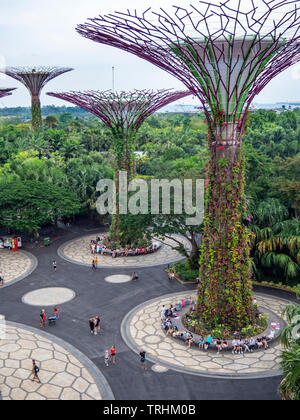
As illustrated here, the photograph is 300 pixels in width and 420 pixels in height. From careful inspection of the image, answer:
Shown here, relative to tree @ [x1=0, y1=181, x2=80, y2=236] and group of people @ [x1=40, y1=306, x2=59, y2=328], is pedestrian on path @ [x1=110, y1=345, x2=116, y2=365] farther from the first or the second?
tree @ [x1=0, y1=181, x2=80, y2=236]

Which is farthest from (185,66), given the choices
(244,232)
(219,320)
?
(219,320)

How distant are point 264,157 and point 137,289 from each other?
13852 millimetres

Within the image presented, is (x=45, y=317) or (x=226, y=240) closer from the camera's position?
(x=226, y=240)

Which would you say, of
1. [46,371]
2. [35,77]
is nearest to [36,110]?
[35,77]

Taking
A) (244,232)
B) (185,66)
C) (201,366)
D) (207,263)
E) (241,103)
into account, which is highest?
(185,66)

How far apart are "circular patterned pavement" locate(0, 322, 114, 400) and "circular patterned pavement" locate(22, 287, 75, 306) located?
11.3ft

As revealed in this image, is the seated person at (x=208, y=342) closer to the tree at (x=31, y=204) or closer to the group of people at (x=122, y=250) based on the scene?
the group of people at (x=122, y=250)

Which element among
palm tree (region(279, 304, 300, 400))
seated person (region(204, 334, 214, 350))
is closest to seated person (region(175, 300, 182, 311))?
seated person (region(204, 334, 214, 350))

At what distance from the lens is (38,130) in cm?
6175

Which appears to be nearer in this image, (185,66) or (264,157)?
(185,66)

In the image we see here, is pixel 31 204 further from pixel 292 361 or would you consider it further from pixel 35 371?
pixel 292 361

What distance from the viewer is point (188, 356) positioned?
18.0 metres

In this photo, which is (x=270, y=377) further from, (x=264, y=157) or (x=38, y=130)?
(x=38, y=130)

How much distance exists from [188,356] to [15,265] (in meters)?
16.4
